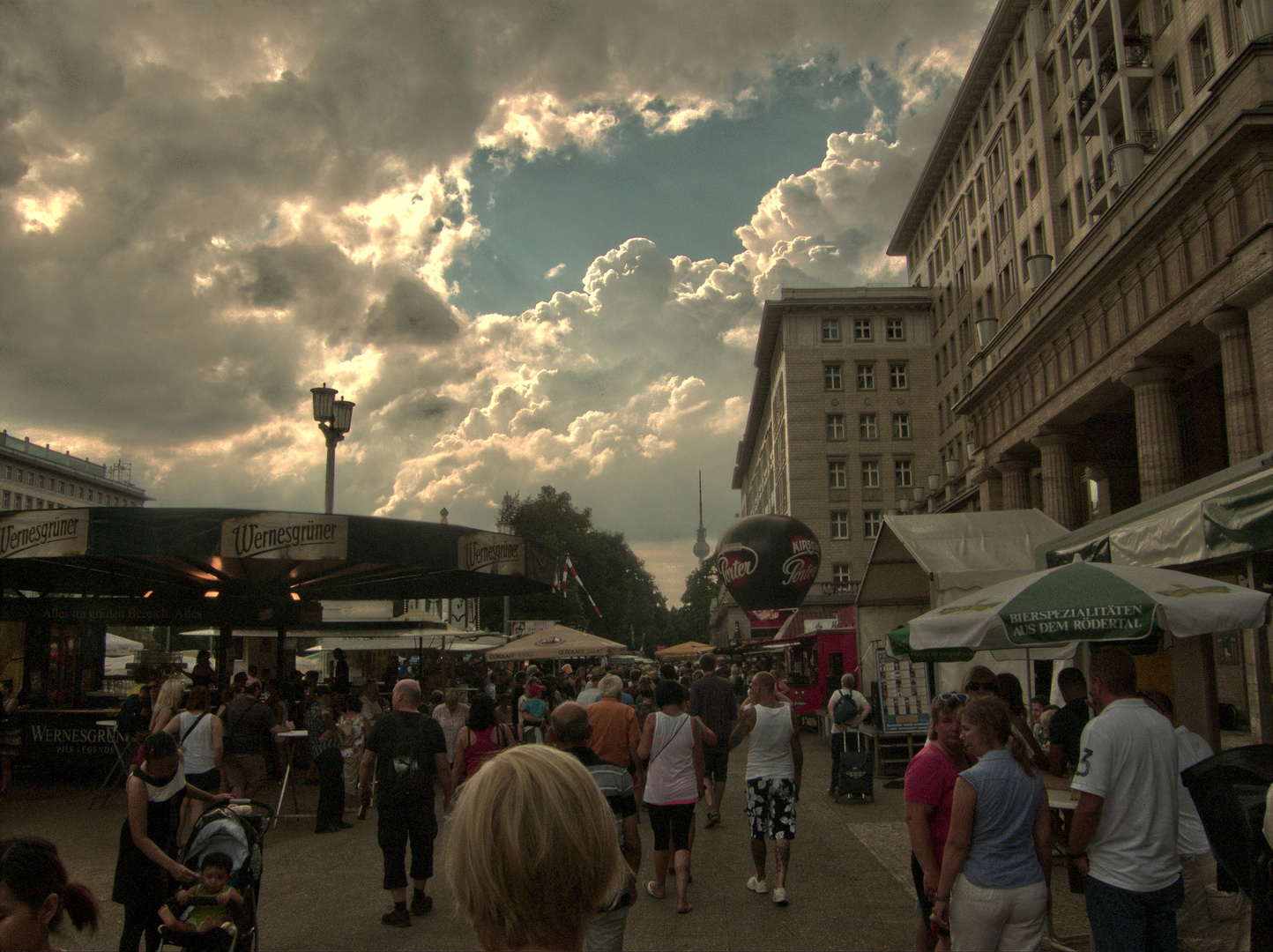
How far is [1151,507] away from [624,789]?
6.26 metres

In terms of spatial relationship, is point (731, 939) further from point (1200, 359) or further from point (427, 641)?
point (427, 641)

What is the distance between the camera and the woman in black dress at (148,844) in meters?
5.46

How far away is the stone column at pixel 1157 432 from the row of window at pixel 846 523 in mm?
40389

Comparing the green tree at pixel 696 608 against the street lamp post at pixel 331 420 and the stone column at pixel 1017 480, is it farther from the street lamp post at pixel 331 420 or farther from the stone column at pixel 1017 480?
the street lamp post at pixel 331 420

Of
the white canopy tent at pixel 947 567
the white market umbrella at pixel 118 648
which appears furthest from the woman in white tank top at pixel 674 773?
the white market umbrella at pixel 118 648

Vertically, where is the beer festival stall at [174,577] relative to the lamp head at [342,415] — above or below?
below

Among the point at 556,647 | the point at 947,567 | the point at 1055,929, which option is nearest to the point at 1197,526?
the point at 1055,929

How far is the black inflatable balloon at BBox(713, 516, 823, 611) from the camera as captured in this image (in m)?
23.2

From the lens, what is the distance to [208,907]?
4.95 metres

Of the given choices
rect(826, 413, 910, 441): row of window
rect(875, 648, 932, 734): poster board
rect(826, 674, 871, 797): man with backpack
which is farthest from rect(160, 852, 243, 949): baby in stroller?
rect(826, 413, 910, 441): row of window

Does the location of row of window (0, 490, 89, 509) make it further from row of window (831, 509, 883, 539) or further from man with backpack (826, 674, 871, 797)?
man with backpack (826, 674, 871, 797)

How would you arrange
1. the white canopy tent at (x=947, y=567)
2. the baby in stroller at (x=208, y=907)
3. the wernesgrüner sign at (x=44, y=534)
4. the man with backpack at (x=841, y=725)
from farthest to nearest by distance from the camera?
the man with backpack at (x=841, y=725)
the white canopy tent at (x=947, y=567)
the wernesgrüner sign at (x=44, y=534)
the baby in stroller at (x=208, y=907)

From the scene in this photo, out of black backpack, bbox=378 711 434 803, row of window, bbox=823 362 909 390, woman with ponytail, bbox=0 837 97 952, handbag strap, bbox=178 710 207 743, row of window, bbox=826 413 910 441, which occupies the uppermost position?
row of window, bbox=823 362 909 390

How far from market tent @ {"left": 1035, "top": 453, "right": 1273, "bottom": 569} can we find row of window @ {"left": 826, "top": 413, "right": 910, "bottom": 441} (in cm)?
4962
